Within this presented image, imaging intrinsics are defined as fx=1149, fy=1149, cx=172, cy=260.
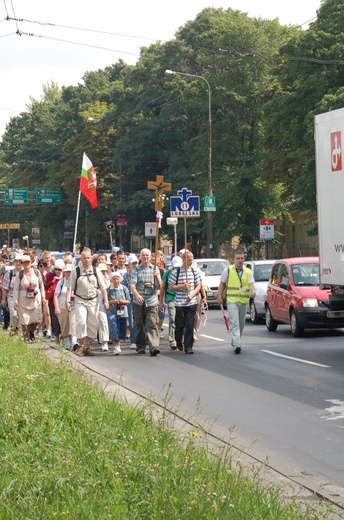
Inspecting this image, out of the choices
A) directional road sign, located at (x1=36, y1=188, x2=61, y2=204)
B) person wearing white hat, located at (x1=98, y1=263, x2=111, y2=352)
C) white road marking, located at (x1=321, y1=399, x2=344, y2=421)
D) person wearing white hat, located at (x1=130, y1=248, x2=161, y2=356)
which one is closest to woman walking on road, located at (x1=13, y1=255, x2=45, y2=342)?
person wearing white hat, located at (x1=98, y1=263, x2=111, y2=352)

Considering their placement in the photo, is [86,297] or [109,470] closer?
[109,470]

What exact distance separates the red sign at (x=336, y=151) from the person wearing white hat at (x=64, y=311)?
5.39 metres

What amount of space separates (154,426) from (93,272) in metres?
10.6

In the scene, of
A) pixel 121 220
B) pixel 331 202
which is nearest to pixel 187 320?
pixel 331 202

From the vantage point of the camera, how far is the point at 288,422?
435 inches

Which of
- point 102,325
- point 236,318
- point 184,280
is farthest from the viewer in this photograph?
point 184,280

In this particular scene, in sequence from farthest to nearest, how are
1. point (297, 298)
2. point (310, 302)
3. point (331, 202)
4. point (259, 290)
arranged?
point (259, 290)
point (297, 298)
point (310, 302)
point (331, 202)

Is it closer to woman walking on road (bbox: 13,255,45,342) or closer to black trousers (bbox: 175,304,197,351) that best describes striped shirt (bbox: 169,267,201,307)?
black trousers (bbox: 175,304,197,351)

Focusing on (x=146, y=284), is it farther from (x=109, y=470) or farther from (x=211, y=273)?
(x=211, y=273)

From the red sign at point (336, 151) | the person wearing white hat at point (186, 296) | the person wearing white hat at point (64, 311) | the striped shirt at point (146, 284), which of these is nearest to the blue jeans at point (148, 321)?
the striped shirt at point (146, 284)

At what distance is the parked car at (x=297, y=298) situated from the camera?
2248cm

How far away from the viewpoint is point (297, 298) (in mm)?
22750

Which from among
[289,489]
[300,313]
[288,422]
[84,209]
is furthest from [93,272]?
[84,209]

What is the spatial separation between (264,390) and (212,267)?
2426 cm
